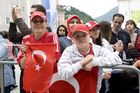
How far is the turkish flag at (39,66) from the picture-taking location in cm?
427

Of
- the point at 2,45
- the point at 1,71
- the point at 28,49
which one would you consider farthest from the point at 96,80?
the point at 2,45

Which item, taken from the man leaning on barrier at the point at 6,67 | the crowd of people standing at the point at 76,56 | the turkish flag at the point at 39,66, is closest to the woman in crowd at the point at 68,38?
the crowd of people standing at the point at 76,56

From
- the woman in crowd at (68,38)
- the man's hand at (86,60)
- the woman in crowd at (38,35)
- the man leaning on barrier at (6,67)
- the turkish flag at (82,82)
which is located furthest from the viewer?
the man leaning on barrier at (6,67)

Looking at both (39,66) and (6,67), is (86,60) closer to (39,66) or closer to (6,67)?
(39,66)

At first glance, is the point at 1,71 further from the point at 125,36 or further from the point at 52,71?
the point at 125,36

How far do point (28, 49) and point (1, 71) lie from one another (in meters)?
0.68

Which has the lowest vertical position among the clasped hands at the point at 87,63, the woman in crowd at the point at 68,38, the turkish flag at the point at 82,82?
the turkish flag at the point at 82,82

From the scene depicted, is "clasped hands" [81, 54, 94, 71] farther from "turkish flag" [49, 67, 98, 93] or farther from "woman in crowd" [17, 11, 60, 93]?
"woman in crowd" [17, 11, 60, 93]

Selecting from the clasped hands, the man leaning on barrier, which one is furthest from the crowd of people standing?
the man leaning on barrier

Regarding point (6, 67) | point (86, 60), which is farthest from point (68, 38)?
point (6, 67)

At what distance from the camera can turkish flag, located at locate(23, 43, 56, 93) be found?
4270 mm

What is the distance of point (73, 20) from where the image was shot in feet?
15.3

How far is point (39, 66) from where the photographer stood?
428 cm

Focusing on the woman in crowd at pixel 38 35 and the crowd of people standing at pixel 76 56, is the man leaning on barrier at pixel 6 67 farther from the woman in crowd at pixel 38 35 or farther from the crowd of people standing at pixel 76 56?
the woman in crowd at pixel 38 35
